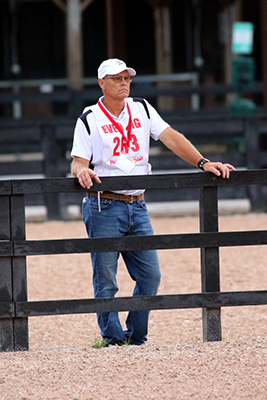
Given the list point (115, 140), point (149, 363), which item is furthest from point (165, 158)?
point (149, 363)

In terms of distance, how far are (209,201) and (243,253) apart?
11.8 ft

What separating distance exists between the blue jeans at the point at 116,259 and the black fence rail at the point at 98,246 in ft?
0.35

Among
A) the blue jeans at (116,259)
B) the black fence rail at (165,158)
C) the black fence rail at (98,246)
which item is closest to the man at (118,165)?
the blue jeans at (116,259)

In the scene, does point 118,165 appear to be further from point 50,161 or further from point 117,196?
point 50,161

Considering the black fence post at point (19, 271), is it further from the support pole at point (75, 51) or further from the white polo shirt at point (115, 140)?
the support pole at point (75, 51)

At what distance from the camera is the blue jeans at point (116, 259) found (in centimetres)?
392

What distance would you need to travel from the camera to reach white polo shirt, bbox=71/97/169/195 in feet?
12.6

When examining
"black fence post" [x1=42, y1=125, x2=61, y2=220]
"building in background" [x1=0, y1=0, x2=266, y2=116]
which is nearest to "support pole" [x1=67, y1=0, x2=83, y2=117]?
"black fence post" [x1=42, y1=125, x2=61, y2=220]

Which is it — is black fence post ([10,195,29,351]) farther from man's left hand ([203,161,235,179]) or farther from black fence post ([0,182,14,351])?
man's left hand ([203,161,235,179])

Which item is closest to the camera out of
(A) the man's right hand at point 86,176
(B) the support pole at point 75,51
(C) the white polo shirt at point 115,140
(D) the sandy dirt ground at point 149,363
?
(D) the sandy dirt ground at point 149,363

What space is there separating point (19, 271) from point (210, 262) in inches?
43.3

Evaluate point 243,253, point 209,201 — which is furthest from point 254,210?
point 209,201

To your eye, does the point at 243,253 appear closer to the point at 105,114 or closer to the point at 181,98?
the point at 105,114

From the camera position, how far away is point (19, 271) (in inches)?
153
